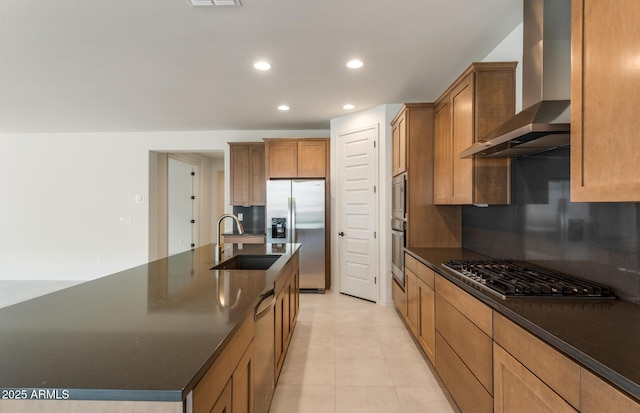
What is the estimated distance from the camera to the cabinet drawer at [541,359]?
926mm

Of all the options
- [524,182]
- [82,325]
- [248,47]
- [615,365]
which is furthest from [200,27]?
[615,365]

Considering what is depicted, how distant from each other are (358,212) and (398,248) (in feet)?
3.27

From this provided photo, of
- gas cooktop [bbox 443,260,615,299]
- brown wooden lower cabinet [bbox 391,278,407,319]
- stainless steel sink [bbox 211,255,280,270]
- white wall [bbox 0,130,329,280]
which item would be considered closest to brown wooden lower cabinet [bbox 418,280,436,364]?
gas cooktop [bbox 443,260,615,299]

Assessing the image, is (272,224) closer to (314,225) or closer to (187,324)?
(314,225)

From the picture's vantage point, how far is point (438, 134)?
2945mm

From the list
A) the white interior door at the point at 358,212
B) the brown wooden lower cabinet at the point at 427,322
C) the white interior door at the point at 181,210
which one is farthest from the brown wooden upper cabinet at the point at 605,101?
the white interior door at the point at 181,210

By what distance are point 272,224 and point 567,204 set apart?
360cm

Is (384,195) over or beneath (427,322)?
over

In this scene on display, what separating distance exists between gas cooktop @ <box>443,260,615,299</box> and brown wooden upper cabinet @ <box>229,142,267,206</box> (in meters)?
3.65

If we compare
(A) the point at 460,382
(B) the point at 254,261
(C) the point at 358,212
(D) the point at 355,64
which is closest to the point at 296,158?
(C) the point at 358,212

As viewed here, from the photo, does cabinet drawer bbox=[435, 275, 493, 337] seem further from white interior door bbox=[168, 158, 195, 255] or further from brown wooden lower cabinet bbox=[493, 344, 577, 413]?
white interior door bbox=[168, 158, 195, 255]

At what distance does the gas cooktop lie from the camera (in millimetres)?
1406

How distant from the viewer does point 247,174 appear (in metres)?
5.13

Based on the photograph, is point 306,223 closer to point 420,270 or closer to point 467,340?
point 420,270
